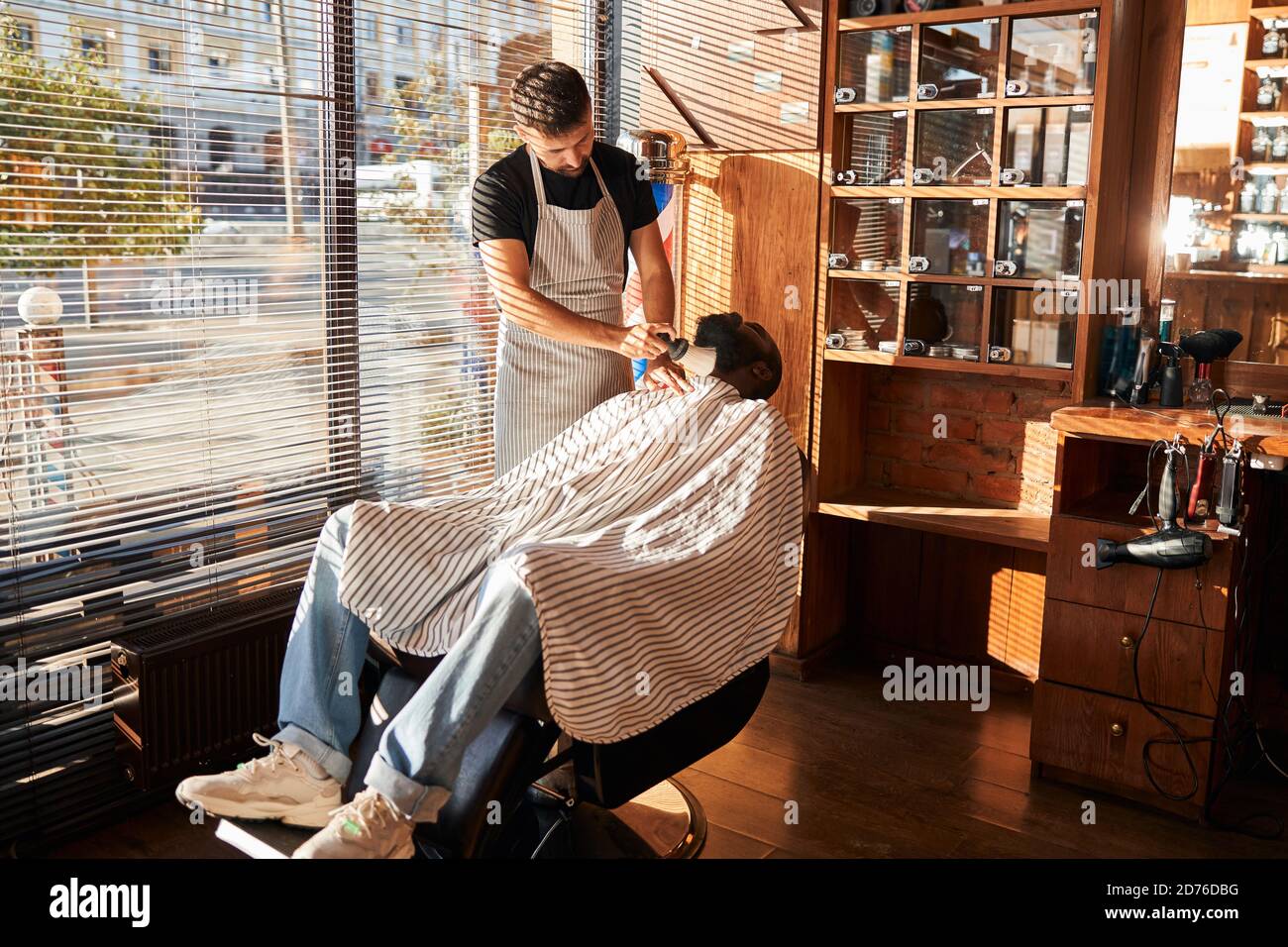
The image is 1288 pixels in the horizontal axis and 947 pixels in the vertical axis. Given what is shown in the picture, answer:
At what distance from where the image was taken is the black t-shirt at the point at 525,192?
255 centimetres

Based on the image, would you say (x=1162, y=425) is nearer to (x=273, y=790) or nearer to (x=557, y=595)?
(x=557, y=595)

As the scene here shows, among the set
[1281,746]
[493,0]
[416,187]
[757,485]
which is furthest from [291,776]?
[1281,746]

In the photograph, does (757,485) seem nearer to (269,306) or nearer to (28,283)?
(269,306)

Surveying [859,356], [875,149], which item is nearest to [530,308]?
[859,356]

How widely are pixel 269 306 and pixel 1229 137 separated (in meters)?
2.19

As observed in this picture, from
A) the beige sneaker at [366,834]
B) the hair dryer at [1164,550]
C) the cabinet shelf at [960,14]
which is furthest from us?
the cabinet shelf at [960,14]

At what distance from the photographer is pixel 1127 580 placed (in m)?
2.46

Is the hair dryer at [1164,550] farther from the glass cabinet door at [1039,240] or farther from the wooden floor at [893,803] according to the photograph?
the glass cabinet door at [1039,240]

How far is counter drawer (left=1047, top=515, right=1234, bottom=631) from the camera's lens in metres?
2.36

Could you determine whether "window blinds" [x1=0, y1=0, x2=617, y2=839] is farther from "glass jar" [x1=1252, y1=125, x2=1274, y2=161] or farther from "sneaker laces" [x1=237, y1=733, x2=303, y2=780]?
"glass jar" [x1=1252, y1=125, x2=1274, y2=161]

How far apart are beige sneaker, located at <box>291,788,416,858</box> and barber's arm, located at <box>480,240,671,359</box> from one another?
1144mm

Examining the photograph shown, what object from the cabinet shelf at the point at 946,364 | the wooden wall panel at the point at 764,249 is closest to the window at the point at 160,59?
the wooden wall panel at the point at 764,249

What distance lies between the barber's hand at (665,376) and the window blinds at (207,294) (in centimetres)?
80

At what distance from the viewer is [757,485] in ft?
6.77
